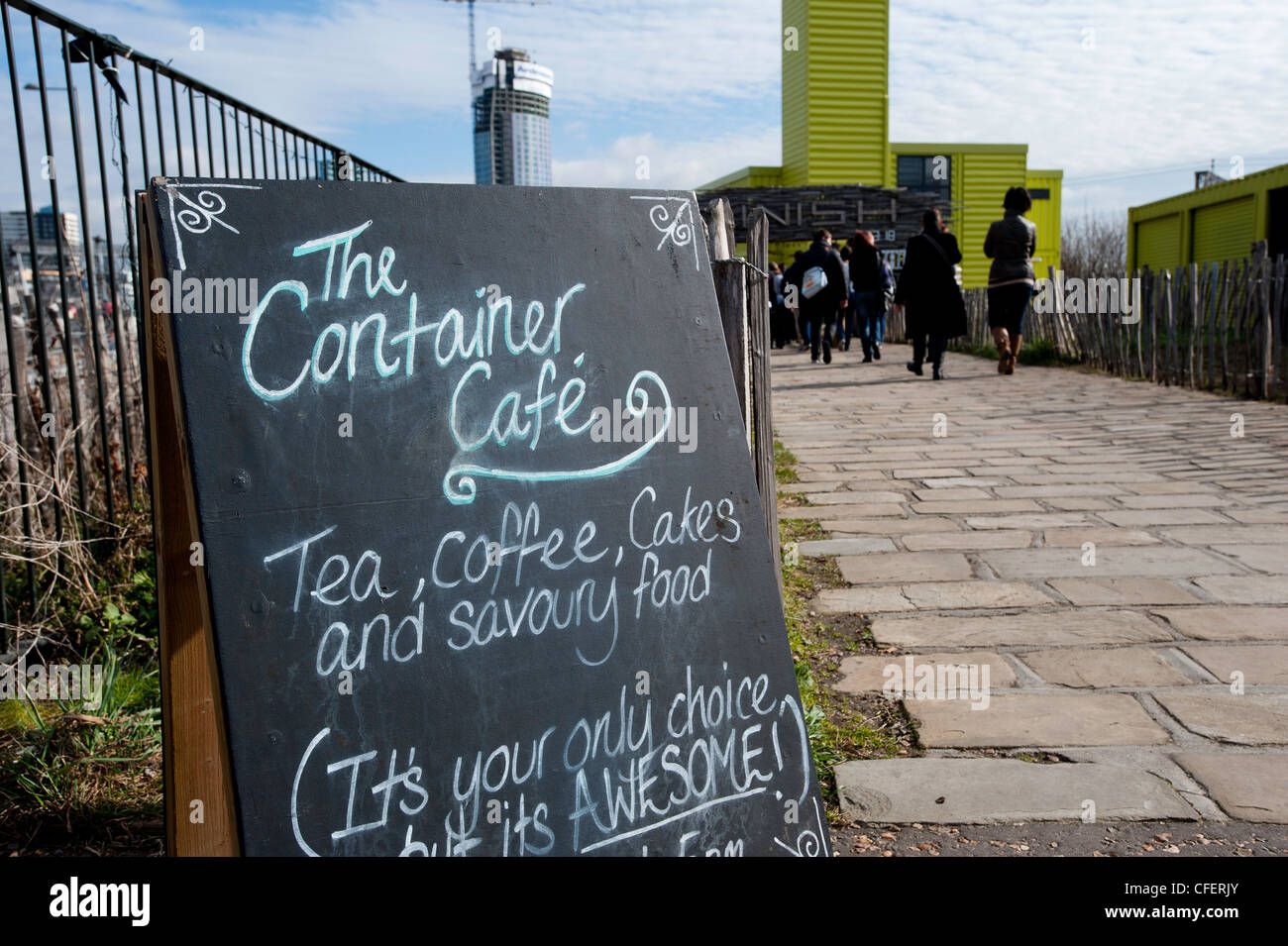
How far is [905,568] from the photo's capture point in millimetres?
4504

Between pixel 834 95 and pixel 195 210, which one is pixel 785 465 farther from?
pixel 834 95

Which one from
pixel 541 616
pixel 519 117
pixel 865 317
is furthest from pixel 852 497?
pixel 519 117

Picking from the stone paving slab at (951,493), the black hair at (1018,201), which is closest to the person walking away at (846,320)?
the black hair at (1018,201)

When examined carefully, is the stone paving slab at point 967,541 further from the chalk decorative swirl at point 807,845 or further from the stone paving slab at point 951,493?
the chalk decorative swirl at point 807,845

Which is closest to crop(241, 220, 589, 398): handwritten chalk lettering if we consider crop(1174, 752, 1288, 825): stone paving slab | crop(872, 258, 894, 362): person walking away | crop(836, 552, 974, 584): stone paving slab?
crop(1174, 752, 1288, 825): stone paving slab

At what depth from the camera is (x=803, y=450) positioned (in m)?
7.70

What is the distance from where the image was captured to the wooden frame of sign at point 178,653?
1935 millimetres

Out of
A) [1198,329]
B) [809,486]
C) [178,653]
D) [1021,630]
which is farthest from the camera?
[1198,329]

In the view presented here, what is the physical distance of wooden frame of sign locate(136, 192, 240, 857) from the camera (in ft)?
6.35

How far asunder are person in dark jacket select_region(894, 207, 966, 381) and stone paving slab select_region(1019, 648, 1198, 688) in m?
8.20

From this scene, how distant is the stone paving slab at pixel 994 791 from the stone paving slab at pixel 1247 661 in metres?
0.83

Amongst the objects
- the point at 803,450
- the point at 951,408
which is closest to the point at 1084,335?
the point at 951,408

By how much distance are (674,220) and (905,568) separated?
2644 mm
